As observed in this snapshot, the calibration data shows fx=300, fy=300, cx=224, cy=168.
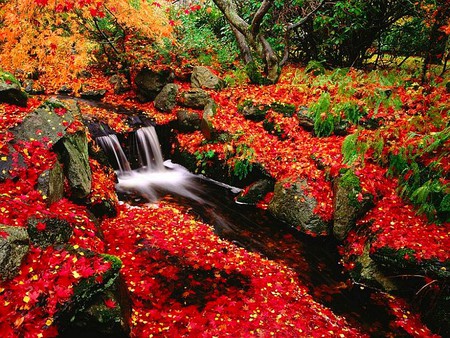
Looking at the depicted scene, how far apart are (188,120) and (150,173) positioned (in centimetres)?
240

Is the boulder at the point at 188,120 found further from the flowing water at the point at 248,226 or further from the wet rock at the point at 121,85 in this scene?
the wet rock at the point at 121,85

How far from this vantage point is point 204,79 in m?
12.4

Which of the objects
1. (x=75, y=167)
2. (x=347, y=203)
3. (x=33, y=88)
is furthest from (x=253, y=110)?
(x=33, y=88)

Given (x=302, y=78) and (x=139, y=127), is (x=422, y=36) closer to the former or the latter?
(x=302, y=78)

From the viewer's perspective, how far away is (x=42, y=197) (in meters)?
5.26

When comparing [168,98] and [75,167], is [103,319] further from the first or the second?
[168,98]

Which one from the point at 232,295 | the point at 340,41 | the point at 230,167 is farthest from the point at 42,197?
the point at 340,41

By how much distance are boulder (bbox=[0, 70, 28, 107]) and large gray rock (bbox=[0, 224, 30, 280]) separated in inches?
175

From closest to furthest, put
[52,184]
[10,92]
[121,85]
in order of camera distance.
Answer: [52,184] < [10,92] < [121,85]

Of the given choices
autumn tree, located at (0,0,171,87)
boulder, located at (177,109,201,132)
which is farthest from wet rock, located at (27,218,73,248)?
boulder, located at (177,109,201,132)

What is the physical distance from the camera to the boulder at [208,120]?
33.8 ft

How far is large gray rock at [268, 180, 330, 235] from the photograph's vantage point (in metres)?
7.60

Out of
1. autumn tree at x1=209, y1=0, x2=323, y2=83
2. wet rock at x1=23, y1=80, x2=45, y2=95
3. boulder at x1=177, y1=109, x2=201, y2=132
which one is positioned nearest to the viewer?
boulder at x1=177, y1=109, x2=201, y2=132

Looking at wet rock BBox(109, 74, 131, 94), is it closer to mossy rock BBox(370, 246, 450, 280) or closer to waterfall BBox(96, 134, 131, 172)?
waterfall BBox(96, 134, 131, 172)
